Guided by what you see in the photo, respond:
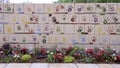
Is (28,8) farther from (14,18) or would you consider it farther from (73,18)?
(73,18)

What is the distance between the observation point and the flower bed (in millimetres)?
6320

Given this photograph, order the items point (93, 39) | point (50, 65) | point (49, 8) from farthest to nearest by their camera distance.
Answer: point (93, 39)
point (49, 8)
point (50, 65)

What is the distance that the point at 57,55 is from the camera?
6277 mm

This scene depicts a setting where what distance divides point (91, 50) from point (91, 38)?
63 centimetres

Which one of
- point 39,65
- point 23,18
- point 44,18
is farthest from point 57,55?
point 23,18

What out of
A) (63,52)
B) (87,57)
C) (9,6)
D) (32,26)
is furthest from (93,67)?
(9,6)

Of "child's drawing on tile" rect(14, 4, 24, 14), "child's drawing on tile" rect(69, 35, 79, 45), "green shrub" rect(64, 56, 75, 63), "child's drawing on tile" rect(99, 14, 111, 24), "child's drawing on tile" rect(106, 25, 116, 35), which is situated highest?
"child's drawing on tile" rect(14, 4, 24, 14)

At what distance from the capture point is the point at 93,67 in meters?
5.85

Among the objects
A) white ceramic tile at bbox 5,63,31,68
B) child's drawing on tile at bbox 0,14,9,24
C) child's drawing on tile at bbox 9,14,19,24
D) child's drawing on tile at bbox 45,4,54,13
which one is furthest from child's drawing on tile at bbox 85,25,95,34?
child's drawing on tile at bbox 0,14,9,24

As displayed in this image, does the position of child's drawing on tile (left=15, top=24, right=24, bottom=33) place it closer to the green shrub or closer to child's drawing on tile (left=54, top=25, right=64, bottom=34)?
child's drawing on tile (left=54, top=25, right=64, bottom=34)

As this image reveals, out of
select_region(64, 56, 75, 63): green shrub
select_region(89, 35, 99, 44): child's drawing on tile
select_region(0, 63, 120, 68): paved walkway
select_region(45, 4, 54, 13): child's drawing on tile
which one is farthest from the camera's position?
select_region(89, 35, 99, 44): child's drawing on tile

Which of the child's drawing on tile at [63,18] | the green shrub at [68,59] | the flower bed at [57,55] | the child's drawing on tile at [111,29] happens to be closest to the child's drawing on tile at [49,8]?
the child's drawing on tile at [63,18]

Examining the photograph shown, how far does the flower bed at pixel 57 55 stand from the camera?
6.32 meters

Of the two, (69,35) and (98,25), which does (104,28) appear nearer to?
(98,25)
